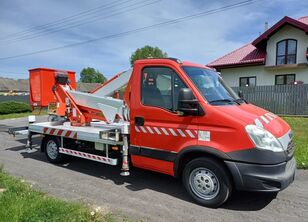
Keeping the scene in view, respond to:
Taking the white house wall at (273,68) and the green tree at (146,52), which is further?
the green tree at (146,52)

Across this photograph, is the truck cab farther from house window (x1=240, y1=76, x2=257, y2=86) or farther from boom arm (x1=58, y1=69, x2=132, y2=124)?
house window (x1=240, y1=76, x2=257, y2=86)

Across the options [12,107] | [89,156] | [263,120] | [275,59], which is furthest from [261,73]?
[12,107]

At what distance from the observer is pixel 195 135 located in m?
4.54

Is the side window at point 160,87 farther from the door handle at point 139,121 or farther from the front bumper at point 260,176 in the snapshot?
the front bumper at point 260,176

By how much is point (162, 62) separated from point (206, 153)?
1.78 metres

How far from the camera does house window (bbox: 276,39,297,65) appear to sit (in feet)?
73.3

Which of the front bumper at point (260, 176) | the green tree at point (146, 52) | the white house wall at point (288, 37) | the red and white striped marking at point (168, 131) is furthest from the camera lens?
the green tree at point (146, 52)

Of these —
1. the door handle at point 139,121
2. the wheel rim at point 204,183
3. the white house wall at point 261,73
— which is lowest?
the wheel rim at point 204,183

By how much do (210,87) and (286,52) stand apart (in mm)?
20502

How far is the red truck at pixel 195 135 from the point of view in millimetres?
4086

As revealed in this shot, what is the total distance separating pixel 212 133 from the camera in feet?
14.3

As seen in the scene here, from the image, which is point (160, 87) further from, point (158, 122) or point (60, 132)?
point (60, 132)

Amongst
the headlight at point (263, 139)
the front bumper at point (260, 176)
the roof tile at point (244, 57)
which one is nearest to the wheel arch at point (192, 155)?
the front bumper at point (260, 176)

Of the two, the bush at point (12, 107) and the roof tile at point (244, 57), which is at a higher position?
the roof tile at point (244, 57)
